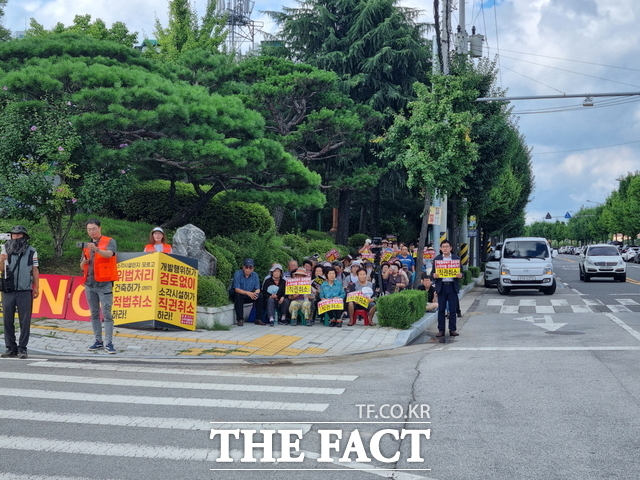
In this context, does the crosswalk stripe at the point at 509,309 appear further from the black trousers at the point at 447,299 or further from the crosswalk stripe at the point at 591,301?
the black trousers at the point at 447,299

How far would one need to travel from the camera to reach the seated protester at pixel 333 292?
14.7 m

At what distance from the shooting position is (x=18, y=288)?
10312mm

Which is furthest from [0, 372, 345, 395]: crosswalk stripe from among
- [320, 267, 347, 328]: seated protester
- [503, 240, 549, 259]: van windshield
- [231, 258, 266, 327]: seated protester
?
[503, 240, 549, 259]: van windshield

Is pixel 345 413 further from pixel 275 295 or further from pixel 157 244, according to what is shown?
pixel 275 295

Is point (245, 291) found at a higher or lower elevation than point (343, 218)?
lower

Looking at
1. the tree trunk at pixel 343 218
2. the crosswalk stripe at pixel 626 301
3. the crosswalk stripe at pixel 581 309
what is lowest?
the crosswalk stripe at pixel 581 309

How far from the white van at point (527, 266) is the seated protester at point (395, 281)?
8.51 meters

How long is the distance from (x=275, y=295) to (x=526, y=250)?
13412 mm

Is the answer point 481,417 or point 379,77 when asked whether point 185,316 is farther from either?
point 379,77

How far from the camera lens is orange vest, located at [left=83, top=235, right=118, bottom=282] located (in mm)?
10430

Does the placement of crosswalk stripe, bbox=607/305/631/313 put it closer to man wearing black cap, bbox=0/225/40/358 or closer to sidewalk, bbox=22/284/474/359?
sidewalk, bbox=22/284/474/359

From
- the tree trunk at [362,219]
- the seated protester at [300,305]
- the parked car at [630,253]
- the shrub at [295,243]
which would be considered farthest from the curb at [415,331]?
the parked car at [630,253]

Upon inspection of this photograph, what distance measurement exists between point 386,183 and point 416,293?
1885 centimetres

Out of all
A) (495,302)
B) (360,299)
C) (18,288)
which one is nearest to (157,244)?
(18,288)
